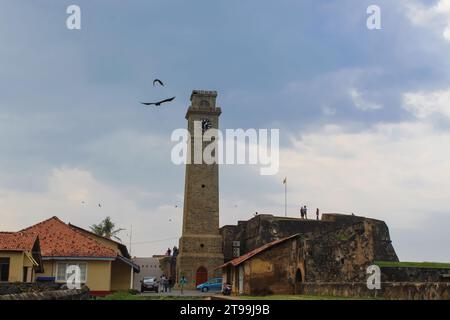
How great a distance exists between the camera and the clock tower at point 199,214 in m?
56.8

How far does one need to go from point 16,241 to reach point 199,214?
105 feet

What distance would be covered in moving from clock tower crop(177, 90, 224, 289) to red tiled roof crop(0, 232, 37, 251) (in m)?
30.2

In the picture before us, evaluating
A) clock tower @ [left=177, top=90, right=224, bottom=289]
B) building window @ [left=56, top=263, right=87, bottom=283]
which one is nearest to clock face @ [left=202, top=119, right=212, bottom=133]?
clock tower @ [left=177, top=90, right=224, bottom=289]

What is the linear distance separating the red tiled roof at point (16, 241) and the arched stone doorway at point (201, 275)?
30701 mm

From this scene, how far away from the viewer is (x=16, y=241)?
26.6 meters

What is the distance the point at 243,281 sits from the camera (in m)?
33.9

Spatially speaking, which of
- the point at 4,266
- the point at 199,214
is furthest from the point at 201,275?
the point at 4,266

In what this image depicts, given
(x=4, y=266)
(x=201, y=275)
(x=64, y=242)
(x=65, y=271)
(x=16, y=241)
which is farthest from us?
(x=201, y=275)

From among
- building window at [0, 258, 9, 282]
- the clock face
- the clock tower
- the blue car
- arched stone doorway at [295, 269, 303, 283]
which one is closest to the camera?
building window at [0, 258, 9, 282]

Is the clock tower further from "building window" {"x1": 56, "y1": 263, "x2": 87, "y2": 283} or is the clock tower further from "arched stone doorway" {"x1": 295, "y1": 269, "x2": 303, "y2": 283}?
"arched stone doorway" {"x1": 295, "y1": 269, "x2": 303, "y2": 283}

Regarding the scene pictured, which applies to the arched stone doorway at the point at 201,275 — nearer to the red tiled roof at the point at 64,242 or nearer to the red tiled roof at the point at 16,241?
the red tiled roof at the point at 64,242

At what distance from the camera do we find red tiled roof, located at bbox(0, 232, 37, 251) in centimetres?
2602

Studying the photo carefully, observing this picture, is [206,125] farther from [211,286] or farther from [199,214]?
[211,286]
